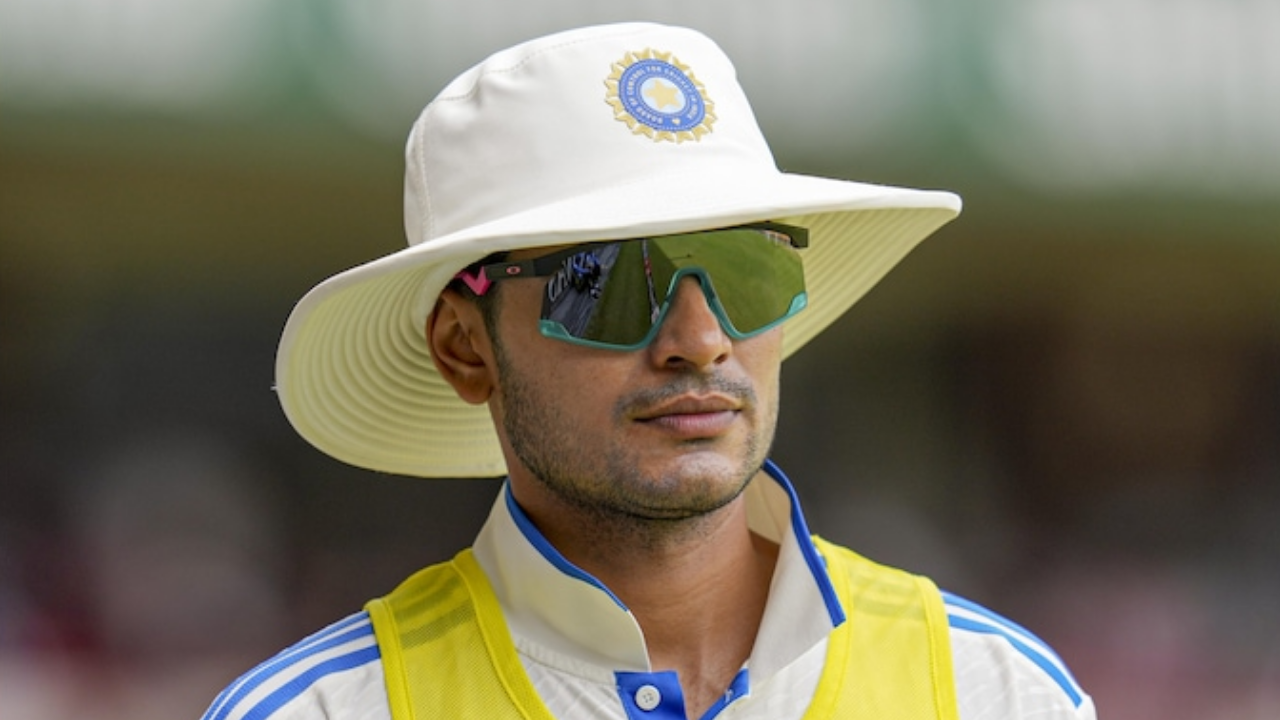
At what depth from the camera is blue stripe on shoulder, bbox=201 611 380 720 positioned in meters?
2.08

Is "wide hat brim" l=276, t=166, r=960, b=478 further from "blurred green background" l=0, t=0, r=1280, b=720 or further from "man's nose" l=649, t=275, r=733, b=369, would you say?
"blurred green background" l=0, t=0, r=1280, b=720

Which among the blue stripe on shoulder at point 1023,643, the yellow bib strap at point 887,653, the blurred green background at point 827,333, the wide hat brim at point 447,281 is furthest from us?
the blurred green background at point 827,333

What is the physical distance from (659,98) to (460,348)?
45 cm

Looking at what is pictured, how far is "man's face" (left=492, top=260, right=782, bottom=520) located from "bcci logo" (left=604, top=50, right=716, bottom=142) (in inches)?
8.5

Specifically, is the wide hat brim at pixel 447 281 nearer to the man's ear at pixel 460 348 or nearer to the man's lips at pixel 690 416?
the man's ear at pixel 460 348

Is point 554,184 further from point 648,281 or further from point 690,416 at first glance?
point 690,416

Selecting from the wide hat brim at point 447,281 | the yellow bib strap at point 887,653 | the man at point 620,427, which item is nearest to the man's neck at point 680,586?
the man at point 620,427

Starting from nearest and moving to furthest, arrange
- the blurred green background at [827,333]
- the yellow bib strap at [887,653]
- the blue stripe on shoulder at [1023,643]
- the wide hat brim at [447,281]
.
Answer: the wide hat brim at [447,281], the yellow bib strap at [887,653], the blue stripe on shoulder at [1023,643], the blurred green background at [827,333]

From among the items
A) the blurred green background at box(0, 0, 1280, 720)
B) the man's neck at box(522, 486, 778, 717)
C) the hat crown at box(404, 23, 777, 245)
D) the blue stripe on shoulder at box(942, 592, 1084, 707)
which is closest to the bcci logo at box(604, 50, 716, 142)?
the hat crown at box(404, 23, 777, 245)

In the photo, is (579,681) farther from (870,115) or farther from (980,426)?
(980,426)

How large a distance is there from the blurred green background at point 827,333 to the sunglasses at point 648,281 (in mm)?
2510

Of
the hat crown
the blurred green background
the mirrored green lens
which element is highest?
the hat crown

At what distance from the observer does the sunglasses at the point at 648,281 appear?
6.67 ft

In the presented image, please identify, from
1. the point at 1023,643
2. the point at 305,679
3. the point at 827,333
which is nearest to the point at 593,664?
the point at 305,679
